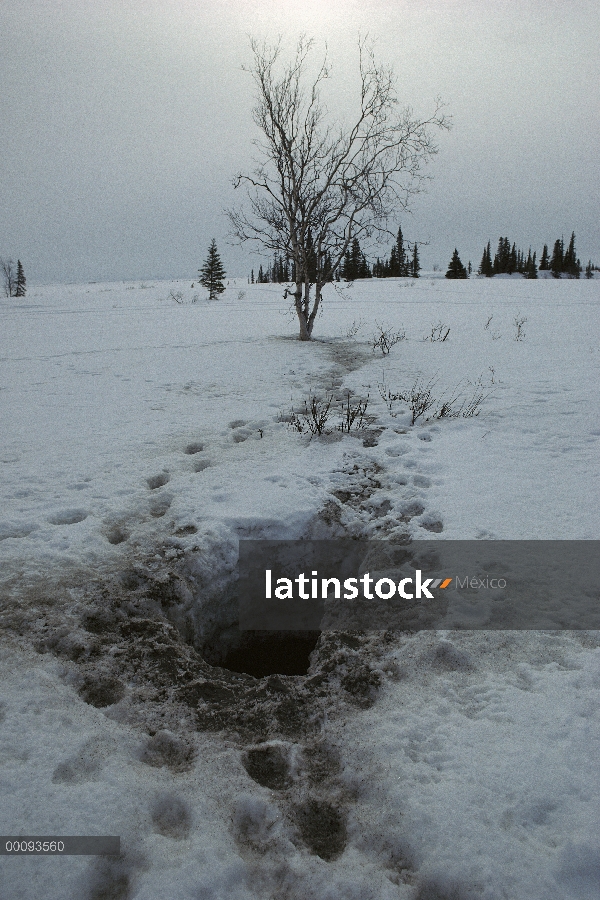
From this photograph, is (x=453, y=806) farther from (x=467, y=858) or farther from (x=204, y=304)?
(x=204, y=304)

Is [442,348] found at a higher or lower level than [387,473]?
higher

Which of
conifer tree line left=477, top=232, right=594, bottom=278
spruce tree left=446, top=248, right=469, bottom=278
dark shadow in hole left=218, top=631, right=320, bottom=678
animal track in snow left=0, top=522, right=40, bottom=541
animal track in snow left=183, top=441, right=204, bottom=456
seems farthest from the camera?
conifer tree line left=477, top=232, right=594, bottom=278

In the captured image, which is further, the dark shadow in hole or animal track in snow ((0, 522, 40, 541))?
the dark shadow in hole

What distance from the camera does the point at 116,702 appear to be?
2631mm

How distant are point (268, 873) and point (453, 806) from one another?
76cm

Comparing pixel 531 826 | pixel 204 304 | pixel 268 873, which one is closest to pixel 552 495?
pixel 531 826

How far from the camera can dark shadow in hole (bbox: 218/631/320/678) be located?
3.97 m

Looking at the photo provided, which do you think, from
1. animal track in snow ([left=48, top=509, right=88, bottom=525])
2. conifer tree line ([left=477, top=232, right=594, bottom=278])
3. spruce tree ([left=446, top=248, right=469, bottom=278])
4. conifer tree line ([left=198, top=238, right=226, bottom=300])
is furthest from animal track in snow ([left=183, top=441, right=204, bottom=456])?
conifer tree line ([left=477, top=232, right=594, bottom=278])

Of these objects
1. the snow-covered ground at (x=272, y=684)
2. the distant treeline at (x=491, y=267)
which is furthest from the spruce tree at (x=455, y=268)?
the snow-covered ground at (x=272, y=684)
